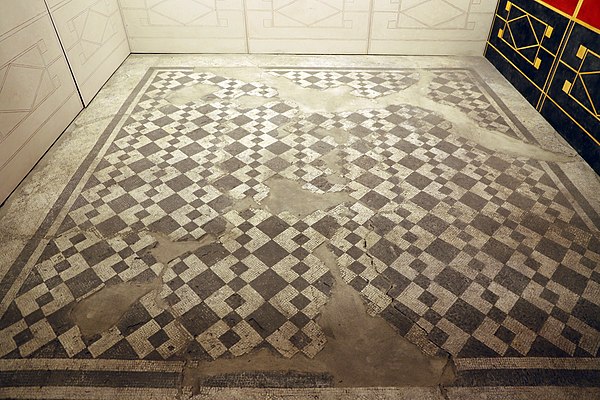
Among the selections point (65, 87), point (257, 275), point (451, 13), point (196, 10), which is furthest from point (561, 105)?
point (65, 87)

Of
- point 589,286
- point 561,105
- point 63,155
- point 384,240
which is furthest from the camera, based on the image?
point 561,105

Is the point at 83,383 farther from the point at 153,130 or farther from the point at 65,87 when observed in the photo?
the point at 65,87

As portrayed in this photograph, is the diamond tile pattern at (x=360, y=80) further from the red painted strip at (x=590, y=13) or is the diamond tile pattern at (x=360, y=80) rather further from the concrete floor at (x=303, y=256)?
the red painted strip at (x=590, y=13)

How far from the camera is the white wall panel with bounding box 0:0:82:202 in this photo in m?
2.80

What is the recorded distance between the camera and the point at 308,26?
15.9 ft

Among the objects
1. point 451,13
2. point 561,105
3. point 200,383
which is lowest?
point 200,383

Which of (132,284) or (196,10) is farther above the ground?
(196,10)

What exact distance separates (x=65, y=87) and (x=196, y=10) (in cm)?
193

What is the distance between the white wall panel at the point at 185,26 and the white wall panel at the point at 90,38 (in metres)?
0.20

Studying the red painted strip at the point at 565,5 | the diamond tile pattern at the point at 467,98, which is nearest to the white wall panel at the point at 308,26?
the diamond tile pattern at the point at 467,98

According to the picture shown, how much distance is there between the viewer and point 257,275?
2.26 meters

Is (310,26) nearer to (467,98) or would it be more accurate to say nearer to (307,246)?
(467,98)

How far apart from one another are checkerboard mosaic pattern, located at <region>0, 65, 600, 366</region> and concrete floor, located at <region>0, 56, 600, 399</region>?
1 cm

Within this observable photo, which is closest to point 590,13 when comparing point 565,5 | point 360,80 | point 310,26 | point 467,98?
point 565,5
